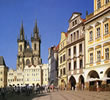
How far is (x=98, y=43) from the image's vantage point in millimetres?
32188

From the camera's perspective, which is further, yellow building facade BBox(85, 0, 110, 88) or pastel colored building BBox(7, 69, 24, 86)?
pastel colored building BBox(7, 69, 24, 86)

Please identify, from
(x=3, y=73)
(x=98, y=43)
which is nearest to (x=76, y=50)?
(x=98, y=43)

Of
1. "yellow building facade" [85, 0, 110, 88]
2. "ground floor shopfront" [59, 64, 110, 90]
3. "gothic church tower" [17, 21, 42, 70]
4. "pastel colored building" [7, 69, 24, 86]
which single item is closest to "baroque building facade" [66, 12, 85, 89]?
"ground floor shopfront" [59, 64, 110, 90]

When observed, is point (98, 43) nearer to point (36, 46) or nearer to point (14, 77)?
point (14, 77)

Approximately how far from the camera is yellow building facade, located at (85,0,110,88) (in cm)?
3019

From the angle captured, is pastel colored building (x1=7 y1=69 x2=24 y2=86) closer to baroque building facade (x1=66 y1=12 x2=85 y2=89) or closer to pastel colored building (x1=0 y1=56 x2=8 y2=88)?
pastel colored building (x1=0 y1=56 x2=8 y2=88)

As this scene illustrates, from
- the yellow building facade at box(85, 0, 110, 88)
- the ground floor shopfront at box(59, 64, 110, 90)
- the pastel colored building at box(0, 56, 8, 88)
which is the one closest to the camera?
the ground floor shopfront at box(59, 64, 110, 90)

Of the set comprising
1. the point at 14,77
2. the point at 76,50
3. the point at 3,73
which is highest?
the point at 76,50

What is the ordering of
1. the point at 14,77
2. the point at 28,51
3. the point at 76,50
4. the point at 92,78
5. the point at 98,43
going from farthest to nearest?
the point at 28,51 < the point at 14,77 < the point at 76,50 < the point at 92,78 < the point at 98,43

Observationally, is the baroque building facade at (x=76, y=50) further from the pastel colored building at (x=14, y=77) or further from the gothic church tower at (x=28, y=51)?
the gothic church tower at (x=28, y=51)

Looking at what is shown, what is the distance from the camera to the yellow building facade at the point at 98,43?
30.2m

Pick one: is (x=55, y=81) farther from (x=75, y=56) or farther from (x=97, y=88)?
(x=97, y=88)

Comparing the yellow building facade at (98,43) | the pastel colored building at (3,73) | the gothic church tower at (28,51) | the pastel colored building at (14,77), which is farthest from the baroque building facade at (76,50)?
the gothic church tower at (28,51)

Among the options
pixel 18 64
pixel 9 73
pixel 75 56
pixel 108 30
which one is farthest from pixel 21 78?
pixel 108 30
